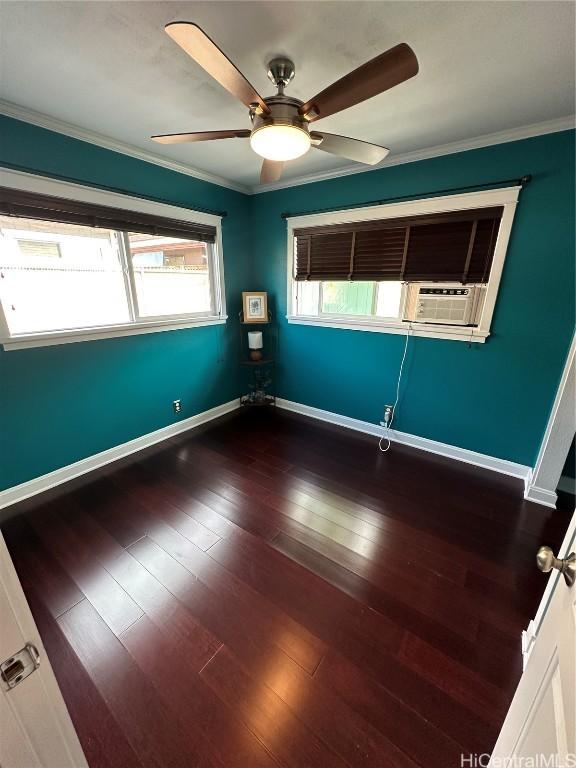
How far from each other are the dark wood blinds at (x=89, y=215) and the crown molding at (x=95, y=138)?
39 cm

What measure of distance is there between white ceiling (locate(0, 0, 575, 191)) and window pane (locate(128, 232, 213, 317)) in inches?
32.0

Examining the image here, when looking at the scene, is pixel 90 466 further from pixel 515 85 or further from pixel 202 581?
pixel 515 85

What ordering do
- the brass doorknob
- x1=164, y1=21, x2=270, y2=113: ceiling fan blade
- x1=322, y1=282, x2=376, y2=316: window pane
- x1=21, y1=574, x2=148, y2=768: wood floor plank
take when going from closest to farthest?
the brass doorknob
x1=164, y1=21, x2=270, y2=113: ceiling fan blade
x1=21, y1=574, x2=148, y2=768: wood floor plank
x1=322, y1=282, x2=376, y2=316: window pane

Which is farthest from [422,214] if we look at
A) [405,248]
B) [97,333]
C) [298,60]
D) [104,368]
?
[104,368]

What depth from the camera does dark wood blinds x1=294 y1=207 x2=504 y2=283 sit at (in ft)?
7.51

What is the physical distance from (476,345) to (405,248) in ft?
3.22

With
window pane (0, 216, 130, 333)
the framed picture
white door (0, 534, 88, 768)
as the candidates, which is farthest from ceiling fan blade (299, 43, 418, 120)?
the framed picture

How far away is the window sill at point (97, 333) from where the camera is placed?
2.01 metres

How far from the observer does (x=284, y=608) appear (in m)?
1.50

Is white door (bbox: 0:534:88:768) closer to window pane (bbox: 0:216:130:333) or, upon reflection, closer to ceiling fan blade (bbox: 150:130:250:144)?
ceiling fan blade (bbox: 150:130:250:144)

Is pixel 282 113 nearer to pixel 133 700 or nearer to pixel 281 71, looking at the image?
pixel 281 71

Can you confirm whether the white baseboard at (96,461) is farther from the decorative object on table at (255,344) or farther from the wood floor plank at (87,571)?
the decorative object on table at (255,344)

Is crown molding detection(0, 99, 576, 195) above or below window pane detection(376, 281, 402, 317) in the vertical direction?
above

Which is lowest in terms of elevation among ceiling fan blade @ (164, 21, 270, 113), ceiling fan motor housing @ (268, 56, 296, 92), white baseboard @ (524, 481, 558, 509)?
white baseboard @ (524, 481, 558, 509)
